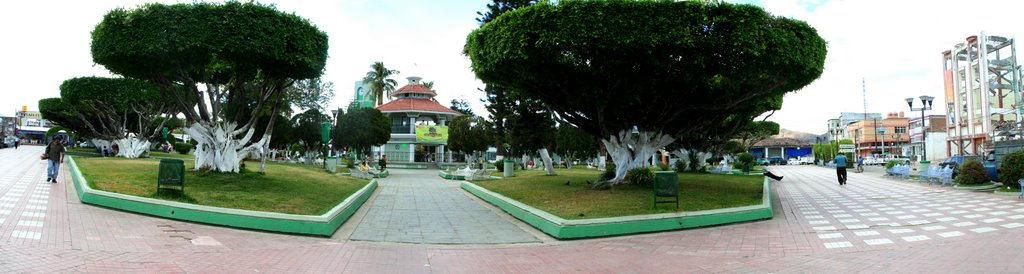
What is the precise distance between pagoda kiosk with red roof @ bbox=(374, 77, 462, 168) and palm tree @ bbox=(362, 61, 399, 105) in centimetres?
516

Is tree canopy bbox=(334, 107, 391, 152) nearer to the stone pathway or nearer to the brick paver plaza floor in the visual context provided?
the stone pathway

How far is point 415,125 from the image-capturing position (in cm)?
5238

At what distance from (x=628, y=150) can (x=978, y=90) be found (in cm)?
3769

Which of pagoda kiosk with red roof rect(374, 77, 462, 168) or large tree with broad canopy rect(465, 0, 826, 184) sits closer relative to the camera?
large tree with broad canopy rect(465, 0, 826, 184)

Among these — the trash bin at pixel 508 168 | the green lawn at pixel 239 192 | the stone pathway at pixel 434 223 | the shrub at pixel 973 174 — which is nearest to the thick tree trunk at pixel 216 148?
the green lawn at pixel 239 192

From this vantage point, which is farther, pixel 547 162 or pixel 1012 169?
pixel 547 162

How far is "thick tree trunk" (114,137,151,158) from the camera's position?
104 ft

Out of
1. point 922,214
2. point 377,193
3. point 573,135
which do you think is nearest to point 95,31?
point 377,193

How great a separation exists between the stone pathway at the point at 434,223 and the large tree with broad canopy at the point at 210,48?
465 cm

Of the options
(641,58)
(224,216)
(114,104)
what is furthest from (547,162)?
(114,104)

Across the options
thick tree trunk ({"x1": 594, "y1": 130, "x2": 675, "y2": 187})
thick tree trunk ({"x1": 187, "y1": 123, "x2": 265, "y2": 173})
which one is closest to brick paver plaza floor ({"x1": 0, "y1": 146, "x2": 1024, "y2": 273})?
thick tree trunk ({"x1": 187, "y1": 123, "x2": 265, "y2": 173})

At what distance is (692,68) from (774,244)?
661cm

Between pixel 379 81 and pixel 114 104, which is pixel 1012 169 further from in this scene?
pixel 379 81

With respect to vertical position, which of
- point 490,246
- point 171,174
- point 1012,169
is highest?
point 1012,169
